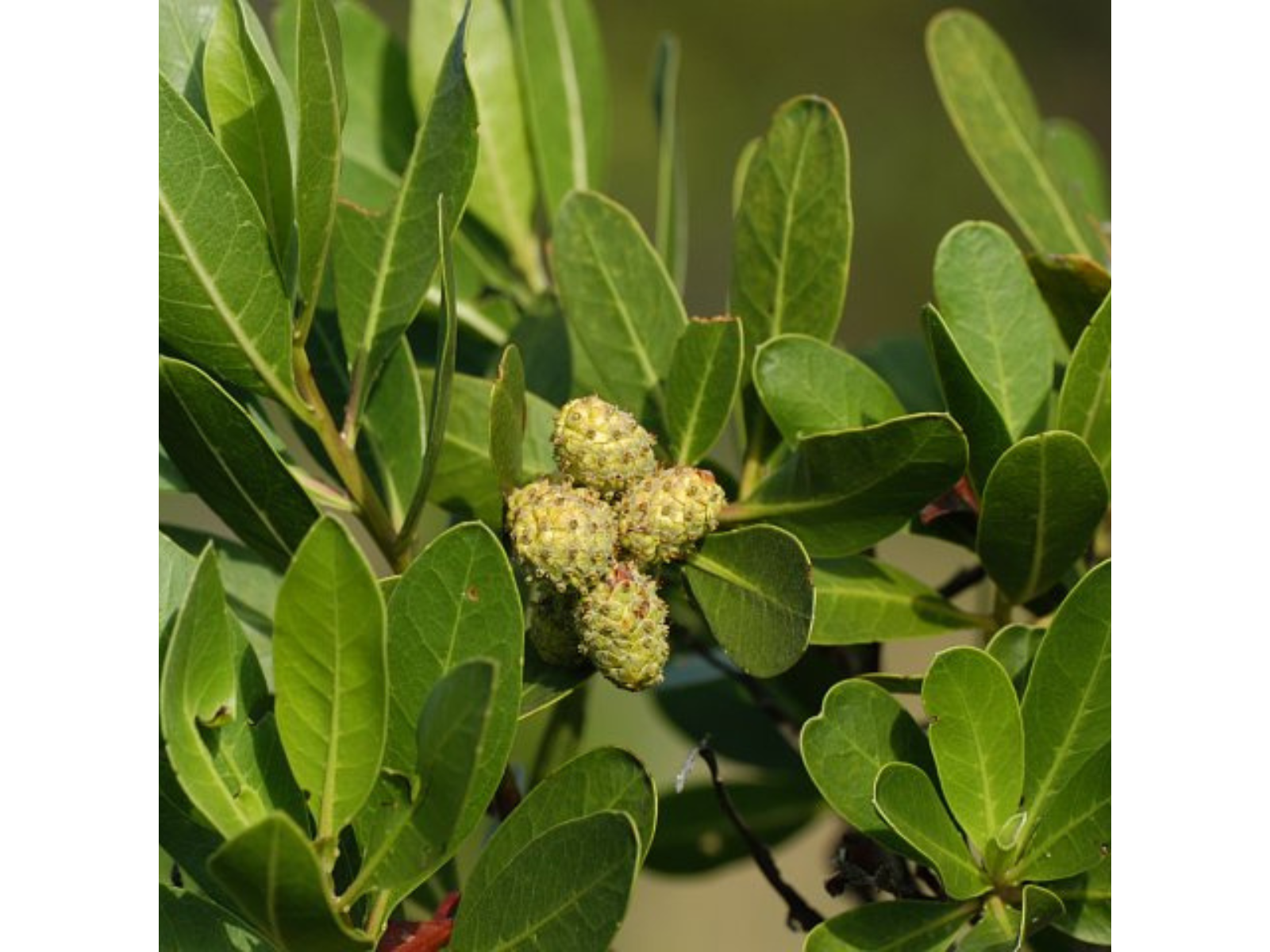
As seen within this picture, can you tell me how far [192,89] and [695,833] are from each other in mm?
710

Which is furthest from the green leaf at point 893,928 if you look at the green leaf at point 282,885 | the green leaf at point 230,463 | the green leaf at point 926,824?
the green leaf at point 230,463

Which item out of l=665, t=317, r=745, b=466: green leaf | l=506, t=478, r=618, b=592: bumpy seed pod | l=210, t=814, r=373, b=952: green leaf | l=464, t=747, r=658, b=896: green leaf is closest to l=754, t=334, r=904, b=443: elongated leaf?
l=665, t=317, r=745, b=466: green leaf

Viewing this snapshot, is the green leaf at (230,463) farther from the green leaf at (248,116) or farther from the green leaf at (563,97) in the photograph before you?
the green leaf at (563,97)

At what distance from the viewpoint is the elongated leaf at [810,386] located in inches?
35.1

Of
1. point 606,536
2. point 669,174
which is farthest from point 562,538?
point 669,174

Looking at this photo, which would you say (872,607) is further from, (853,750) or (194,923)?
(194,923)

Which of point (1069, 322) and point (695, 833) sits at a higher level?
point (1069, 322)

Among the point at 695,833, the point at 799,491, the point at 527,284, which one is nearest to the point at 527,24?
the point at 527,284

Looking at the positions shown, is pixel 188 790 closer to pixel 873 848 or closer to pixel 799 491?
pixel 799 491

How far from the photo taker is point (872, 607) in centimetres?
93

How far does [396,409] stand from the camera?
38.8 inches

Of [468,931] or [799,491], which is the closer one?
[468,931]

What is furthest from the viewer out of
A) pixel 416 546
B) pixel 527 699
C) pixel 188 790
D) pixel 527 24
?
pixel 527 24

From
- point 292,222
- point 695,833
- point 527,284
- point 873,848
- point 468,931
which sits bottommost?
point 695,833
